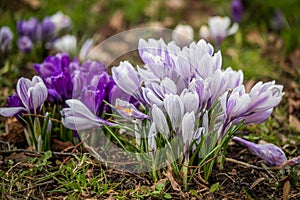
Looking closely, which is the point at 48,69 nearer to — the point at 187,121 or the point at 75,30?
the point at 187,121

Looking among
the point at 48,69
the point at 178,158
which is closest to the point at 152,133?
the point at 178,158

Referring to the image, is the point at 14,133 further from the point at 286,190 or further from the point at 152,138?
the point at 286,190

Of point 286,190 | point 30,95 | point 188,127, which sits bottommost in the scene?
point 286,190

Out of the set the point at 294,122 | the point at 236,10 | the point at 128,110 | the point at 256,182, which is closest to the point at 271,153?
the point at 256,182

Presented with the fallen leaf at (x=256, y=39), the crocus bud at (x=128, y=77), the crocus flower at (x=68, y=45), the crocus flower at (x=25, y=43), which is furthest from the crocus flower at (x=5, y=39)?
the fallen leaf at (x=256, y=39)

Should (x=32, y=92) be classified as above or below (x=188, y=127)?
above

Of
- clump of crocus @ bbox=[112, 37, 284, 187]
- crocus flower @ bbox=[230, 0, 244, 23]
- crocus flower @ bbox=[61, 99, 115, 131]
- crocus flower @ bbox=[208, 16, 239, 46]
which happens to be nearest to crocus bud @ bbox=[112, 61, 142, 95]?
clump of crocus @ bbox=[112, 37, 284, 187]

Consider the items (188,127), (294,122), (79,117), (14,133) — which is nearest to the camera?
(188,127)
